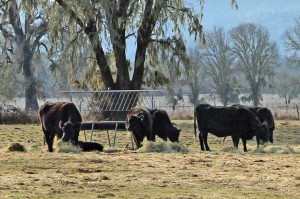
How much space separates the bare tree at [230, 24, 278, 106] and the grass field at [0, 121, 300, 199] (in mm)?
82776

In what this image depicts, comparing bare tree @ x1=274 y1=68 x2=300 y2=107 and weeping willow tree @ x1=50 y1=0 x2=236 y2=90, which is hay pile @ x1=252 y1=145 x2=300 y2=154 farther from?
bare tree @ x1=274 y1=68 x2=300 y2=107

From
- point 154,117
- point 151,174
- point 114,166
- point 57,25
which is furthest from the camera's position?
point 57,25

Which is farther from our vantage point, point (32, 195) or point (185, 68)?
point (185, 68)

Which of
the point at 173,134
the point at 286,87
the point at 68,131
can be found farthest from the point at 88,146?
the point at 286,87

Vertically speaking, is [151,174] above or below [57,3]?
below

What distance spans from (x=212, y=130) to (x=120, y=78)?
1419 cm

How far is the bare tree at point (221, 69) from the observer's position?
331 feet

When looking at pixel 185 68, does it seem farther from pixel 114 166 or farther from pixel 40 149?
pixel 114 166

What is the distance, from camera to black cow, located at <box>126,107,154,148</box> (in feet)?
70.0

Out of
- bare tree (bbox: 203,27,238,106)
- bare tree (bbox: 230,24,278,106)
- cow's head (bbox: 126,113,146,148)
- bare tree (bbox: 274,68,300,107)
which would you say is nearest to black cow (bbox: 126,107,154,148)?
cow's head (bbox: 126,113,146,148)

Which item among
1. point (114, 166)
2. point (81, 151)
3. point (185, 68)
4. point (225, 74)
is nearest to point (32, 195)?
point (114, 166)

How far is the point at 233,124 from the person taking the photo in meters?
22.0

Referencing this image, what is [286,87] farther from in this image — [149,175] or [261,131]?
[149,175]

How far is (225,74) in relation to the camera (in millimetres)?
102000
